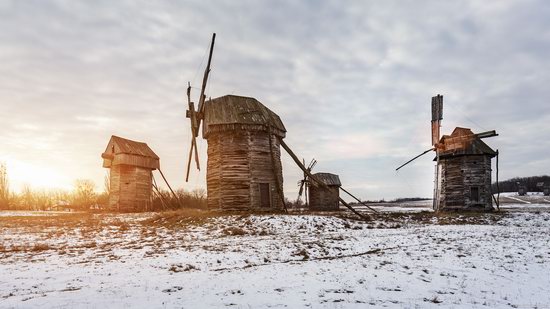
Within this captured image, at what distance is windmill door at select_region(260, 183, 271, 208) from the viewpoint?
2558cm

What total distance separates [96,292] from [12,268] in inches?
181

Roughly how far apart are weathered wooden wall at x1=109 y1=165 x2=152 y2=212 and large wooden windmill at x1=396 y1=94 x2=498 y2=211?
→ 3230cm

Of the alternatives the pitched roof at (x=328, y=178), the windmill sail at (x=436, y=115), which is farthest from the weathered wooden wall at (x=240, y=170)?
the windmill sail at (x=436, y=115)

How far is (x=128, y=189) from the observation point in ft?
129

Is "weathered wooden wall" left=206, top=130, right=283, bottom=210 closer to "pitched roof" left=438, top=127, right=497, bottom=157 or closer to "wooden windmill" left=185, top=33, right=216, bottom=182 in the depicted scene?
"wooden windmill" left=185, top=33, right=216, bottom=182

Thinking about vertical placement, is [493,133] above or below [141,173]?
above

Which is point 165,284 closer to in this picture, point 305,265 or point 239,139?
point 305,265

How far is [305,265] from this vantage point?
11.2 meters

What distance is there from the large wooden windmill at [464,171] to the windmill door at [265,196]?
1860 cm

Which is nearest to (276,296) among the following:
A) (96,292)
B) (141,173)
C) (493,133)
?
(96,292)

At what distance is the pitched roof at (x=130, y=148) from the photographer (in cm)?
3894

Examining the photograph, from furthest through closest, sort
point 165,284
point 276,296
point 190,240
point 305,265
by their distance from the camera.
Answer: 1. point 190,240
2. point 305,265
3. point 165,284
4. point 276,296

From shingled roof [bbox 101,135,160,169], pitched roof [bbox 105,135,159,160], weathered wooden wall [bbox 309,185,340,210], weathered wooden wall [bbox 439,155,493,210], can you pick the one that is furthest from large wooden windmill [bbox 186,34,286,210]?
weathered wooden wall [bbox 439,155,493,210]

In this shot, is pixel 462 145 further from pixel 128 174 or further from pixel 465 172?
pixel 128 174
